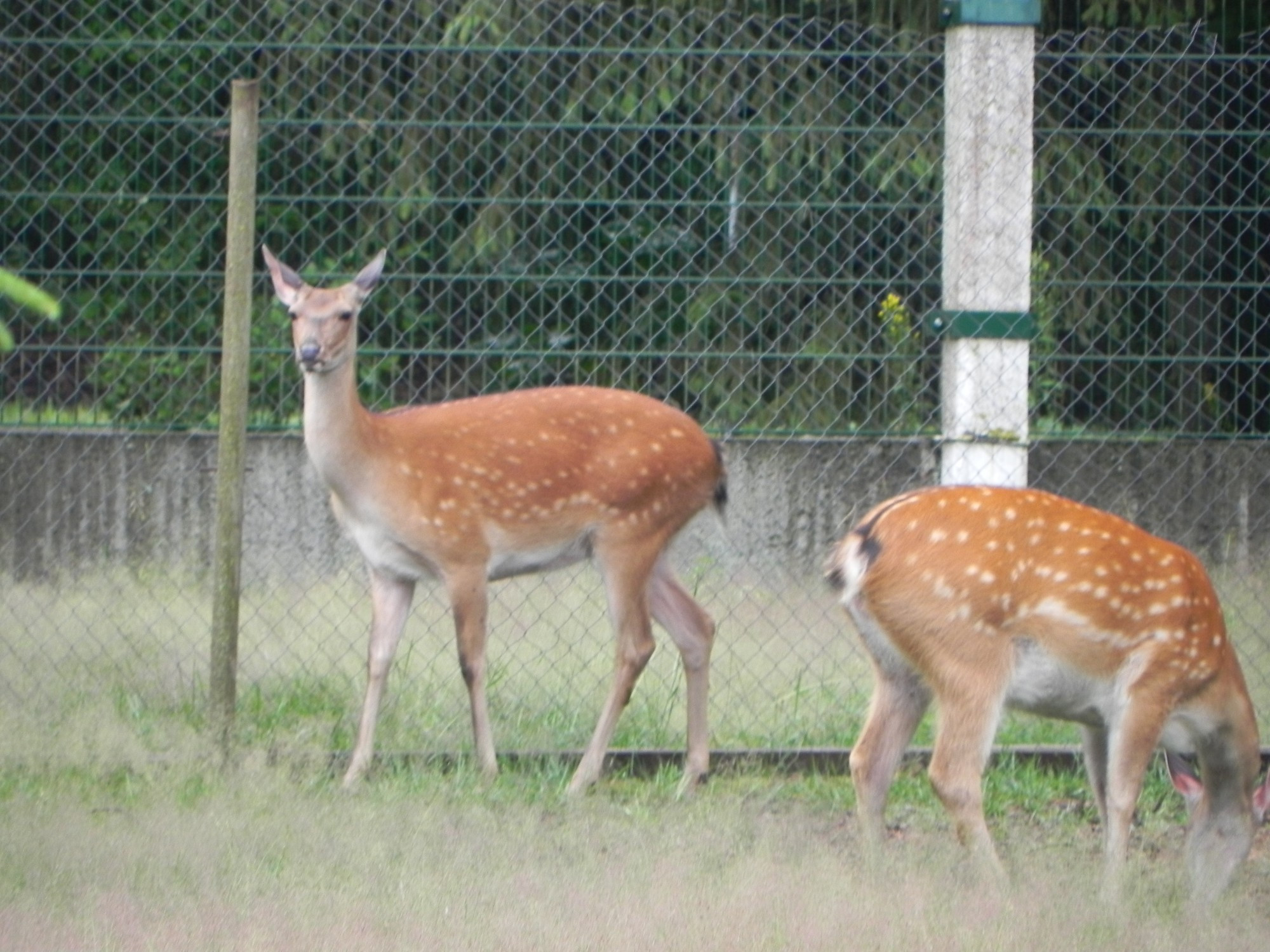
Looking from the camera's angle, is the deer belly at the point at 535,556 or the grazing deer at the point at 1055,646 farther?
the deer belly at the point at 535,556

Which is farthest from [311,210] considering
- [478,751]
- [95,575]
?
[478,751]

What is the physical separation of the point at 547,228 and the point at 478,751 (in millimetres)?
2905

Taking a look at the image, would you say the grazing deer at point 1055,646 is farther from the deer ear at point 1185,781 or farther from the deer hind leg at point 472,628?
the deer hind leg at point 472,628

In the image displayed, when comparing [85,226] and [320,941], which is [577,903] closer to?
[320,941]

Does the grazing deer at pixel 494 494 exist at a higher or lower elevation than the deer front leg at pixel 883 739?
higher

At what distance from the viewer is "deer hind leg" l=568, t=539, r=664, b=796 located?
575 cm

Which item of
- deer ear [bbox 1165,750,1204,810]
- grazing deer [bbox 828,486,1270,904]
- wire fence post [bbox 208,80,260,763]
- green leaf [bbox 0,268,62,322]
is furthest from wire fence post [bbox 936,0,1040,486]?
green leaf [bbox 0,268,62,322]

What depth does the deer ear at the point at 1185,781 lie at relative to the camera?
4734 millimetres

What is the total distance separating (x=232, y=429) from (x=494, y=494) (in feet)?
2.78

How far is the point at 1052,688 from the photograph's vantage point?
4637mm

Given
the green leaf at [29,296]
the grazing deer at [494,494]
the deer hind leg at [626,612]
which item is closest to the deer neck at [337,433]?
the grazing deer at [494,494]

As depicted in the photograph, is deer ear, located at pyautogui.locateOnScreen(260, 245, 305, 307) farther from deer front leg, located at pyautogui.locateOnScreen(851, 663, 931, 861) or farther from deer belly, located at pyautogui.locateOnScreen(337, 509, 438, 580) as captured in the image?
deer front leg, located at pyautogui.locateOnScreen(851, 663, 931, 861)

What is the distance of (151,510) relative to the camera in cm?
734

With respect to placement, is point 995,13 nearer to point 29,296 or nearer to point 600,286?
point 600,286
